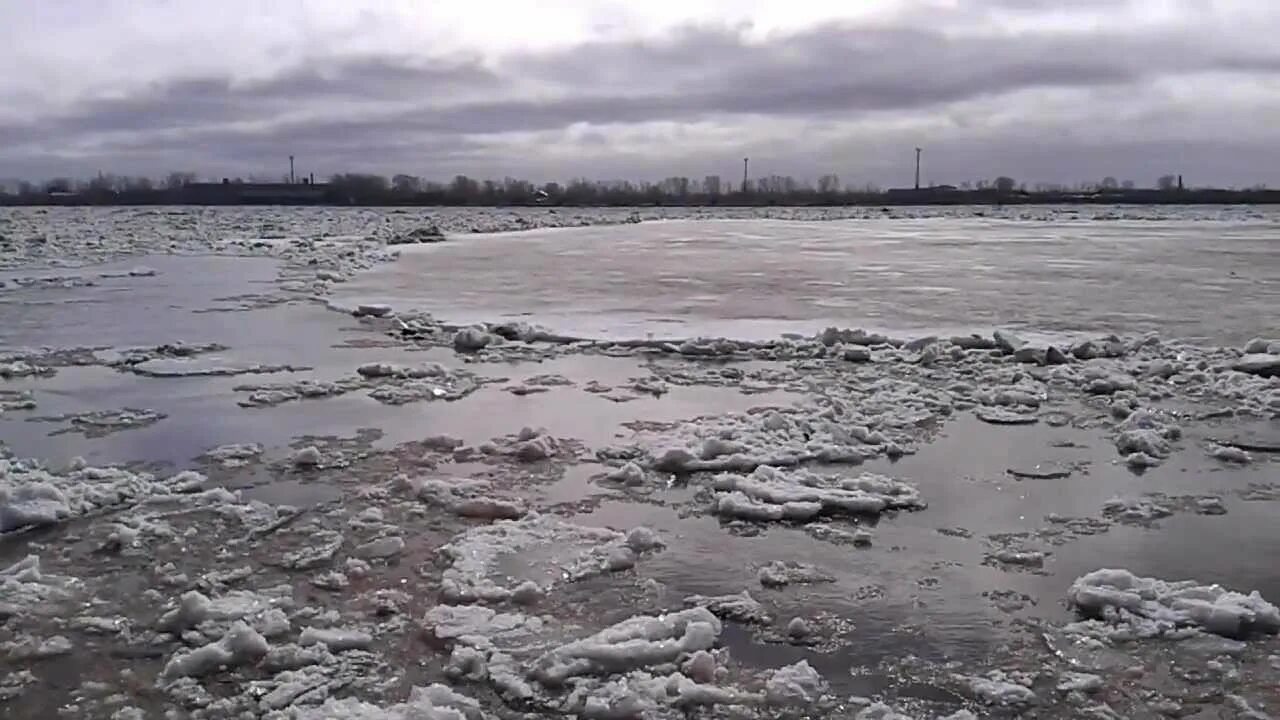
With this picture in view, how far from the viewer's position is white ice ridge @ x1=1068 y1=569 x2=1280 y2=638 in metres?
4.27

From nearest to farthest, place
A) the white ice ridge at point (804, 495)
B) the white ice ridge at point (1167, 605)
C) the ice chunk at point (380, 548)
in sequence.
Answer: the white ice ridge at point (1167, 605), the ice chunk at point (380, 548), the white ice ridge at point (804, 495)

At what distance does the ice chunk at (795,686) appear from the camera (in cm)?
370

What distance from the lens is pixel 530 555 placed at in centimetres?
520

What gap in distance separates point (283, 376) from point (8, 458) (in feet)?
11.2

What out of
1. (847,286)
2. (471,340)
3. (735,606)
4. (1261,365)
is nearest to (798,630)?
(735,606)

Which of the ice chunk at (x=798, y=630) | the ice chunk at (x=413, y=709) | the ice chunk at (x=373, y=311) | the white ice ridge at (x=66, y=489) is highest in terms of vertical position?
the ice chunk at (x=373, y=311)

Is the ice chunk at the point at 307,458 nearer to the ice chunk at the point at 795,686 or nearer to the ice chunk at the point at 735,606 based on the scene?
the ice chunk at the point at 735,606

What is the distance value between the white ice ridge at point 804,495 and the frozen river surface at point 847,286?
6934 mm

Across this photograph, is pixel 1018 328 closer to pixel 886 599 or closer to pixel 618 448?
pixel 618 448

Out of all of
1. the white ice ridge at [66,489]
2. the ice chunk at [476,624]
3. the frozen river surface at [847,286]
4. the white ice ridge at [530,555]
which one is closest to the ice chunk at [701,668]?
the ice chunk at [476,624]

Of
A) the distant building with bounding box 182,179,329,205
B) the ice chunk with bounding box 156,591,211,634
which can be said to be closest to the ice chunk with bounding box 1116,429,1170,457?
the ice chunk with bounding box 156,591,211,634

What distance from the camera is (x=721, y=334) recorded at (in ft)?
43.6

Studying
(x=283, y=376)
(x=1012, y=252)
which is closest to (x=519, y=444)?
(x=283, y=376)

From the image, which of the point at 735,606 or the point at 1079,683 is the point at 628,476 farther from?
the point at 1079,683
